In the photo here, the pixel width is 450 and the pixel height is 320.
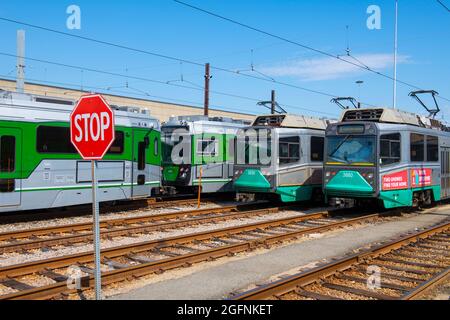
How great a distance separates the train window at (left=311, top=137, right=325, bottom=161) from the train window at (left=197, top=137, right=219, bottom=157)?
13.2 ft

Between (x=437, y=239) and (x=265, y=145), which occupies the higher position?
(x=265, y=145)

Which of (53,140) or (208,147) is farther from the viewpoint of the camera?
(208,147)

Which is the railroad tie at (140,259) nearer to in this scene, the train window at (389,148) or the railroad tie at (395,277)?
the railroad tie at (395,277)

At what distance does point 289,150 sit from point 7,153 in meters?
9.04

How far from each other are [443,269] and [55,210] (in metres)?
11.0

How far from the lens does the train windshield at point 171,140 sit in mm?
18250

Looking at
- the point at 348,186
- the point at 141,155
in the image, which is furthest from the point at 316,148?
the point at 141,155

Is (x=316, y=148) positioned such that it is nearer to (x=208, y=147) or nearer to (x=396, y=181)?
(x=396, y=181)

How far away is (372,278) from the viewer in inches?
286

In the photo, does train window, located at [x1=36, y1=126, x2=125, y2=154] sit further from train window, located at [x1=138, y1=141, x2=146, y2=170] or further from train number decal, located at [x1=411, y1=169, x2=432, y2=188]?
train number decal, located at [x1=411, y1=169, x2=432, y2=188]

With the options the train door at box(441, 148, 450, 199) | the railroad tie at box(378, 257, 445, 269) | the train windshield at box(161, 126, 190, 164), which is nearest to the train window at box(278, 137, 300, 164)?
the train windshield at box(161, 126, 190, 164)
